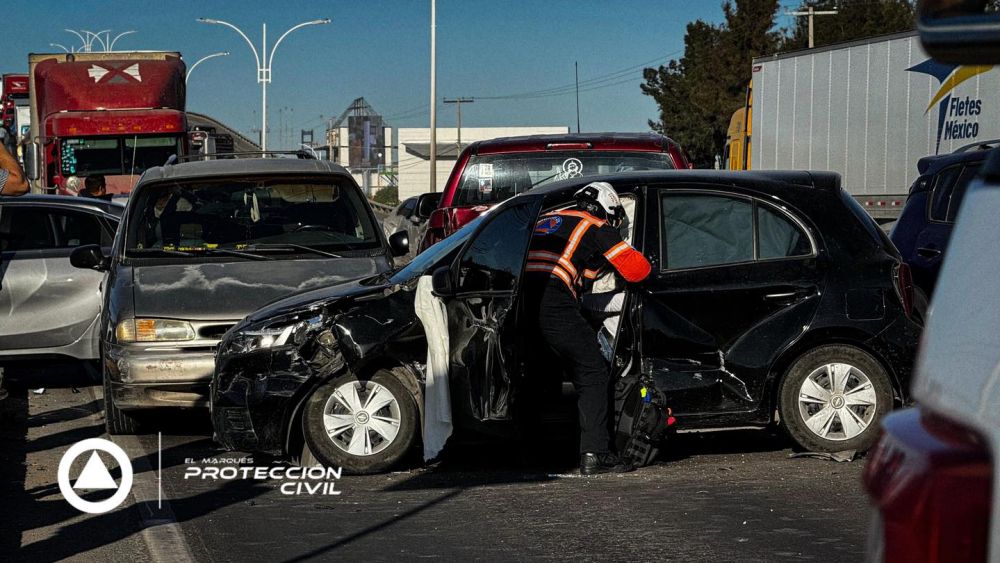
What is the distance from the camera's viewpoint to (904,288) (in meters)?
7.99

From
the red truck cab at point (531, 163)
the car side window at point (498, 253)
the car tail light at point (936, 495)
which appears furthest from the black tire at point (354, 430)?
the car tail light at point (936, 495)

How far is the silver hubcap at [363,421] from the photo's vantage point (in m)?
7.81

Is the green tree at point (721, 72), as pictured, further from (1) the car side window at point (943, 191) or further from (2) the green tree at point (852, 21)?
(1) the car side window at point (943, 191)

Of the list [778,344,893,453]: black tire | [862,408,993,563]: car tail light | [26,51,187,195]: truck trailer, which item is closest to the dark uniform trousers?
[778,344,893,453]: black tire

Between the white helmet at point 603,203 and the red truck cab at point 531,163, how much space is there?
3.43 metres

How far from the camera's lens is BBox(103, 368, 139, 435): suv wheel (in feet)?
30.3

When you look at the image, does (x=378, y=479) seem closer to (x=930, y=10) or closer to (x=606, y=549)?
Answer: (x=606, y=549)

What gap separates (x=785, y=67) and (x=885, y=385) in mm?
19484

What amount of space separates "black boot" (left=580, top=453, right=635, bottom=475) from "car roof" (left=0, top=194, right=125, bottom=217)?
5.95 meters

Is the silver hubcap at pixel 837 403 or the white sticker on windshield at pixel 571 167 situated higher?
the white sticker on windshield at pixel 571 167

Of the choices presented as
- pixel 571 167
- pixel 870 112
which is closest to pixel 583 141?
pixel 571 167

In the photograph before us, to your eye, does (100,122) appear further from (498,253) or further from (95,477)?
(95,477)

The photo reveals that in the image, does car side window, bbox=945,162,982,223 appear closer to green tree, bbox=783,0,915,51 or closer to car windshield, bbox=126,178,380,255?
car windshield, bbox=126,178,380,255

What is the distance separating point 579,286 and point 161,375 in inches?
109
